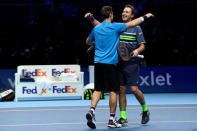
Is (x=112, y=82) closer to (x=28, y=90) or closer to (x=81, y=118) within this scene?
(x=81, y=118)

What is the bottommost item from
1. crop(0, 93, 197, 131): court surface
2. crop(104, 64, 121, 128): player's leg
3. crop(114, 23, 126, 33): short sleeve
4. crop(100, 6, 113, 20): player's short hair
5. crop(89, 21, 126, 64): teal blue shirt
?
crop(0, 93, 197, 131): court surface

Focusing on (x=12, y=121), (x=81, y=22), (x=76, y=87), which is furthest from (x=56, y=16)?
(x=12, y=121)

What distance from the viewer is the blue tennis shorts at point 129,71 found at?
20.3ft

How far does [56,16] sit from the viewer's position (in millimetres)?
15125

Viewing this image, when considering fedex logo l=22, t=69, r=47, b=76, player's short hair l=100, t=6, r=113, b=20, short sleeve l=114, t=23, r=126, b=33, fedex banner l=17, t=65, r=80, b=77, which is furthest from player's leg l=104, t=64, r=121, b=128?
fedex logo l=22, t=69, r=47, b=76

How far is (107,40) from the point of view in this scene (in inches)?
231

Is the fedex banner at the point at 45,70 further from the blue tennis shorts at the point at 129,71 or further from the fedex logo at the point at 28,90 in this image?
the blue tennis shorts at the point at 129,71

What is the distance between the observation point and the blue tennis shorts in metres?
6.18

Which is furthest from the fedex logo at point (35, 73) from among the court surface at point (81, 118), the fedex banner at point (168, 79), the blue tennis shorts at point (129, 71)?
the blue tennis shorts at point (129, 71)

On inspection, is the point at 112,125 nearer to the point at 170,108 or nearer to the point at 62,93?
the point at 170,108

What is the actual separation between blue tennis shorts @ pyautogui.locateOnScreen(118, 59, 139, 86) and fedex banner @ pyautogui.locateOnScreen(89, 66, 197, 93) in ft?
18.6

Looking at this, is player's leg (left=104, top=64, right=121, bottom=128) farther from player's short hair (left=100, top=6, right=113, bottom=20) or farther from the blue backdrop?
the blue backdrop

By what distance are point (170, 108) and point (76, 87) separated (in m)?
2.98

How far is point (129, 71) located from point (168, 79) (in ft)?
19.5
